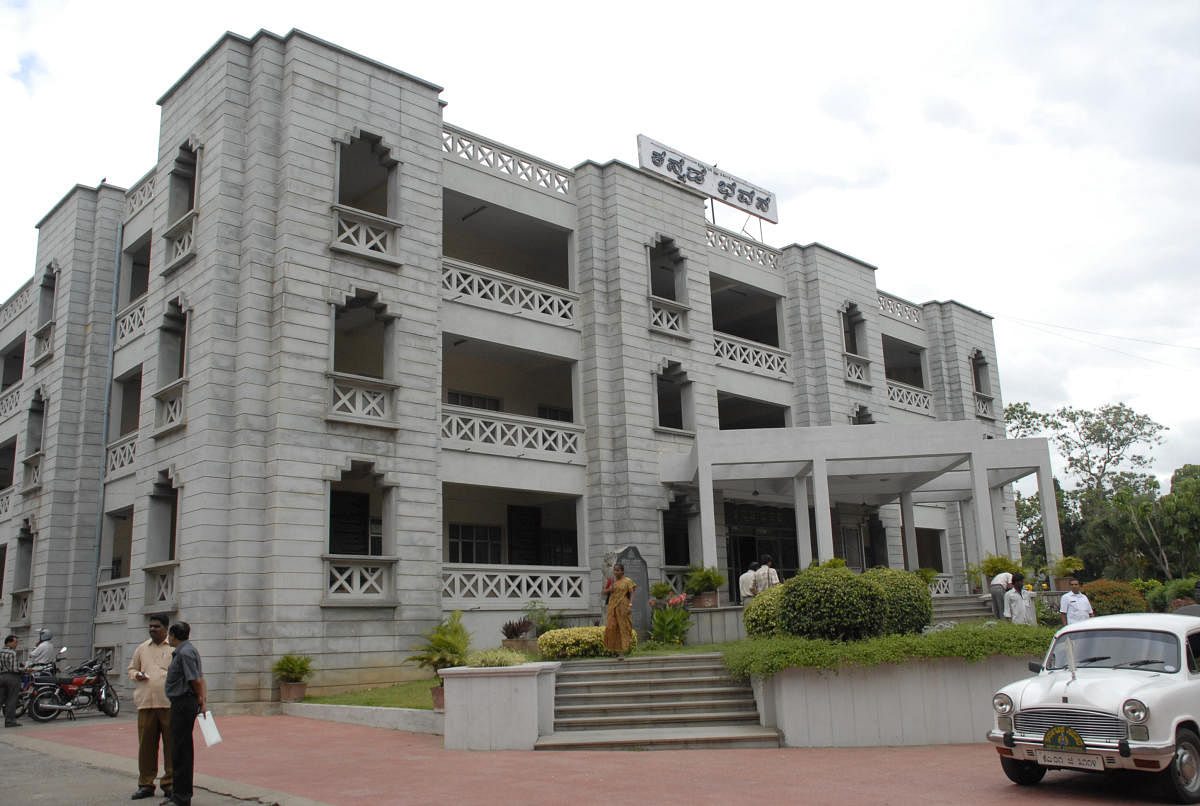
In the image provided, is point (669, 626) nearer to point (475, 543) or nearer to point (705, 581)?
point (705, 581)

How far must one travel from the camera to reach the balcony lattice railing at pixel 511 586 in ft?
65.4

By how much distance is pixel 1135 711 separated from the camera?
8281mm

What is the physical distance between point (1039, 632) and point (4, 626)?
959 inches

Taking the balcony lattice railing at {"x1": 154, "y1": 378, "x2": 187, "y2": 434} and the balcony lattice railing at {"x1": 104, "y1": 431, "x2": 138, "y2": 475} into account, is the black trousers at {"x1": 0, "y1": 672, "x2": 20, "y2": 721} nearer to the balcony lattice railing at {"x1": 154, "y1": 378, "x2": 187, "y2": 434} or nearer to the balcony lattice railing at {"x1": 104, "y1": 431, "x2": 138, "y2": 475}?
the balcony lattice railing at {"x1": 154, "y1": 378, "x2": 187, "y2": 434}

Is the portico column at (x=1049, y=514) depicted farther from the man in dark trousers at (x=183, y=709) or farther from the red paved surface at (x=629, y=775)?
the man in dark trousers at (x=183, y=709)

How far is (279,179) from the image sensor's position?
62.3ft

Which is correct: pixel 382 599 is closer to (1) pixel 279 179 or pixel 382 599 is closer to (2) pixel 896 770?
(1) pixel 279 179

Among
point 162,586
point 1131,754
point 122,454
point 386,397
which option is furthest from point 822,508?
point 122,454

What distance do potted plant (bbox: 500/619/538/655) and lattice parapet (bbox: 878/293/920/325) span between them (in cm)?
1893

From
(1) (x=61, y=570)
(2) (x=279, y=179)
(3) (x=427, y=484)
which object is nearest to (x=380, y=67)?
(2) (x=279, y=179)

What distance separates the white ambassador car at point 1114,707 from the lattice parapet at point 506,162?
16945 mm

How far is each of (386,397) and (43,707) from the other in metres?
8.04

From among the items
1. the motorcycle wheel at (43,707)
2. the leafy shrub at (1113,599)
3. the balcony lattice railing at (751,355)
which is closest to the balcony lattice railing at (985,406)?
the balcony lattice railing at (751,355)

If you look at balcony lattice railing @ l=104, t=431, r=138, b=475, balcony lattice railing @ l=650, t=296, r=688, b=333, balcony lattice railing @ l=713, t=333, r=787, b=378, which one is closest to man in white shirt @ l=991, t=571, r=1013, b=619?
balcony lattice railing @ l=713, t=333, r=787, b=378
